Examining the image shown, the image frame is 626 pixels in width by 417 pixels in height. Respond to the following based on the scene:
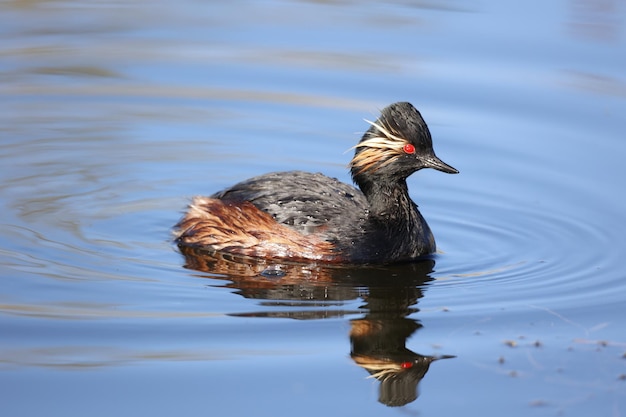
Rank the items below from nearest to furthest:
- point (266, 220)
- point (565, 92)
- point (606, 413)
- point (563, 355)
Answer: point (606, 413), point (563, 355), point (266, 220), point (565, 92)

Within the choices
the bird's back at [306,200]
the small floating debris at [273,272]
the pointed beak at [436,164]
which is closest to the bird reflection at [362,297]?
the small floating debris at [273,272]

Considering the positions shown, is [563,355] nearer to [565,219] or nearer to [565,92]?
[565,219]

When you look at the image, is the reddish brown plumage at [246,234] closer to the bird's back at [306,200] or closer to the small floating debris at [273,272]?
the bird's back at [306,200]

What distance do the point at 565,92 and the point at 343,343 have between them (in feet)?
22.0

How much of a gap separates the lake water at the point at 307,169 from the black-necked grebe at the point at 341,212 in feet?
0.69

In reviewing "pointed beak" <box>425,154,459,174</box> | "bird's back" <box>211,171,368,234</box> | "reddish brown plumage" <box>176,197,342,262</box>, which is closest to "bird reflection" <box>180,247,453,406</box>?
"reddish brown plumage" <box>176,197,342,262</box>

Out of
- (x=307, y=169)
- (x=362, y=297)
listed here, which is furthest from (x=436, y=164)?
(x=307, y=169)

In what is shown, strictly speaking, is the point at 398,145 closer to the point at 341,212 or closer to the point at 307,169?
the point at 341,212

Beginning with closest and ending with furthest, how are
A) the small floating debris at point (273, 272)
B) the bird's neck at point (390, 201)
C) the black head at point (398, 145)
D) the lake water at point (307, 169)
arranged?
the lake water at point (307, 169) < the small floating debris at point (273, 272) < the black head at point (398, 145) < the bird's neck at point (390, 201)

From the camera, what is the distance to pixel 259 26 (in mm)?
15414

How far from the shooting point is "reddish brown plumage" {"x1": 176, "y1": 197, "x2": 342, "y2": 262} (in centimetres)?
902

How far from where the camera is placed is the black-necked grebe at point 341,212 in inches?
356

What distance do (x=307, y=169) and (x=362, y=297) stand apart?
10.6 ft

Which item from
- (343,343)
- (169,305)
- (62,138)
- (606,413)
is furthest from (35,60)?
(606,413)
